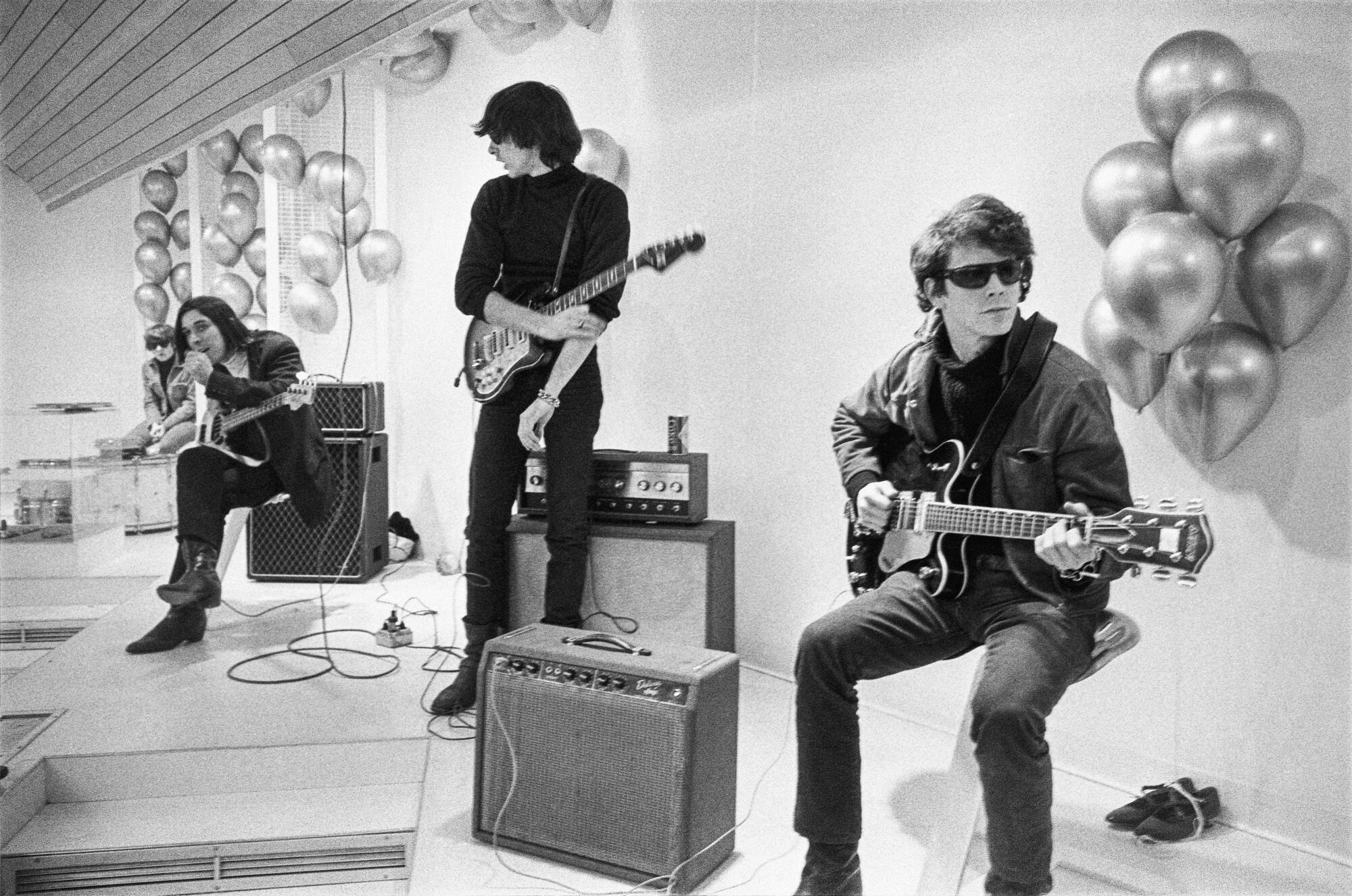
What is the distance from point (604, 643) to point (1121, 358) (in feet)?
3.94

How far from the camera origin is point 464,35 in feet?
13.1

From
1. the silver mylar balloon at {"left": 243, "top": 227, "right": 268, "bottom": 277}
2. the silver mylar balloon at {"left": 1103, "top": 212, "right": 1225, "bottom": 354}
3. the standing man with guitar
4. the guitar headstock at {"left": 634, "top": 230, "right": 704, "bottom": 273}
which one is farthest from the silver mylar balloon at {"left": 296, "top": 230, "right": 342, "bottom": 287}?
the silver mylar balloon at {"left": 1103, "top": 212, "right": 1225, "bottom": 354}

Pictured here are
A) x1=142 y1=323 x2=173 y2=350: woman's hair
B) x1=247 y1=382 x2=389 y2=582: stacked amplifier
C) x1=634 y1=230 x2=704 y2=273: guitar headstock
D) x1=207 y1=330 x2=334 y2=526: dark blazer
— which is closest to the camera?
x1=634 y1=230 x2=704 y2=273: guitar headstock

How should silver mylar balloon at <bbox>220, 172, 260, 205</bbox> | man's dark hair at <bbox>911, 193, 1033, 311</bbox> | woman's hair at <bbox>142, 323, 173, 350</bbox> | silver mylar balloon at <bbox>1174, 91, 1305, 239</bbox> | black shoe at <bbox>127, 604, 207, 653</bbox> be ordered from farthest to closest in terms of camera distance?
woman's hair at <bbox>142, 323, 173, 350</bbox>
silver mylar balloon at <bbox>220, 172, 260, 205</bbox>
black shoe at <bbox>127, 604, 207, 653</bbox>
man's dark hair at <bbox>911, 193, 1033, 311</bbox>
silver mylar balloon at <bbox>1174, 91, 1305, 239</bbox>

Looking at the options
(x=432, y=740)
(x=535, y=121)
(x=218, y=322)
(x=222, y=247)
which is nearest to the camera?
(x=432, y=740)

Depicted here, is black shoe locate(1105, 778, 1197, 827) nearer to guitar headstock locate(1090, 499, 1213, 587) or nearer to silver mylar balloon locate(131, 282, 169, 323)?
guitar headstock locate(1090, 499, 1213, 587)

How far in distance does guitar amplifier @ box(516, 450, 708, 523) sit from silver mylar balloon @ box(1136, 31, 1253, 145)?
1.58 metres

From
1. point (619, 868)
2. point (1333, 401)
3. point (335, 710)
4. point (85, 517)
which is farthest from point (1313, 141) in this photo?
point (85, 517)

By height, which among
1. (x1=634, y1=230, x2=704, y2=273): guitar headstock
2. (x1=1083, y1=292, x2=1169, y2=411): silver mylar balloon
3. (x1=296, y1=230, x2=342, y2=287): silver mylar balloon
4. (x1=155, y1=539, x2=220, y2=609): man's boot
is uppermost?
(x1=296, y1=230, x2=342, y2=287): silver mylar balloon

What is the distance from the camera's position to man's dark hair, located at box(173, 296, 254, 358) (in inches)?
142

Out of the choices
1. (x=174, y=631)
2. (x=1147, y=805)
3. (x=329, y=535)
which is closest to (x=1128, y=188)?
(x=1147, y=805)

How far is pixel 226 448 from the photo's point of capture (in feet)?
11.9

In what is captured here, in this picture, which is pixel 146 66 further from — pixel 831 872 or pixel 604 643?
pixel 831 872

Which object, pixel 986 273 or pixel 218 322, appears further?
pixel 218 322
